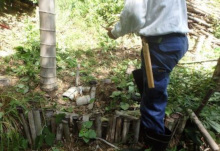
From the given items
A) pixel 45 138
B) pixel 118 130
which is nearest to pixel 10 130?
pixel 45 138

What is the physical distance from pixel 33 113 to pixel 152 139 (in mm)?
1349

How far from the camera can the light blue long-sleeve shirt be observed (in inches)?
67.5

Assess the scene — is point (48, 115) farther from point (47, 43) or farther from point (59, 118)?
point (47, 43)

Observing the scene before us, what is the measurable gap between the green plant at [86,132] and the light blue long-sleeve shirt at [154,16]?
46.7 inches

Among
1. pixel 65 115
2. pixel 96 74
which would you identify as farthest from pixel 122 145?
pixel 96 74

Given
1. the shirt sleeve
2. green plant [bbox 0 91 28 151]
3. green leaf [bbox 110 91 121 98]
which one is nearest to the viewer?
the shirt sleeve

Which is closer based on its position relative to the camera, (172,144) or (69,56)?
(172,144)

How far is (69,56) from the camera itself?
393 cm

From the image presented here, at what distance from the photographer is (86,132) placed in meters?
2.32

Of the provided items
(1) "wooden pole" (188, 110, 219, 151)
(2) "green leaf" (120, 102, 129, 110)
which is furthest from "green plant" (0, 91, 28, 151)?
(1) "wooden pole" (188, 110, 219, 151)

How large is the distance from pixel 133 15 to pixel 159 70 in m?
0.57

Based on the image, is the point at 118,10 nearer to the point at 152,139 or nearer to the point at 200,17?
the point at 200,17

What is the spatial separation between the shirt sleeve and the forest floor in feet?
3.97

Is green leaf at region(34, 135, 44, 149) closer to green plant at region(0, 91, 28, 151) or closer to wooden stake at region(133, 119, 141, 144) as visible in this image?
green plant at region(0, 91, 28, 151)
